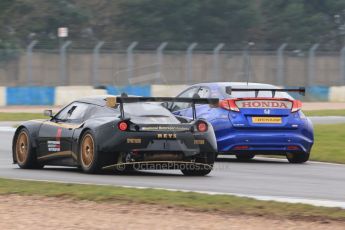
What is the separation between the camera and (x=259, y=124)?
16.8m

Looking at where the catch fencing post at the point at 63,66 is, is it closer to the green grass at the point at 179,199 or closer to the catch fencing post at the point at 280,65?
the catch fencing post at the point at 280,65

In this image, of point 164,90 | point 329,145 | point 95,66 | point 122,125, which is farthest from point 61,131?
point 164,90

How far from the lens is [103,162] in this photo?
44.7 feet

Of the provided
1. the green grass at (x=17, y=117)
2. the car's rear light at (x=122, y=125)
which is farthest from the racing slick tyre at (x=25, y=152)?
the green grass at (x=17, y=117)

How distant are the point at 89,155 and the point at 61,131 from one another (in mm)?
926

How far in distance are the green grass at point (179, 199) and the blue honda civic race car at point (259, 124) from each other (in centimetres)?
521

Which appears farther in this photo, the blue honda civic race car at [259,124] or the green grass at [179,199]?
the blue honda civic race car at [259,124]

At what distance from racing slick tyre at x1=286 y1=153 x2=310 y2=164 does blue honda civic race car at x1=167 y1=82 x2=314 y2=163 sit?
0.02 meters

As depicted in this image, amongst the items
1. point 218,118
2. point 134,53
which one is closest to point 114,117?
point 218,118

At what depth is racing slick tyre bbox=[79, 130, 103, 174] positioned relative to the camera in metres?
13.6

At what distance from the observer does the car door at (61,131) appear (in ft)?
47.4

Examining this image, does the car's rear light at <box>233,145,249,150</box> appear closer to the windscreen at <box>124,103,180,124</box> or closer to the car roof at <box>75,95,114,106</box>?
the windscreen at <box>124,103,180,124</box>

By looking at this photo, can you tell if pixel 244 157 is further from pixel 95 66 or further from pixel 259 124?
pixel 95 66

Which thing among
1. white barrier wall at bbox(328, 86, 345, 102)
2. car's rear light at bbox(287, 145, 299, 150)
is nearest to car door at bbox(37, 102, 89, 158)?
car's rear light at bbox(287, 145, 299, 150)
